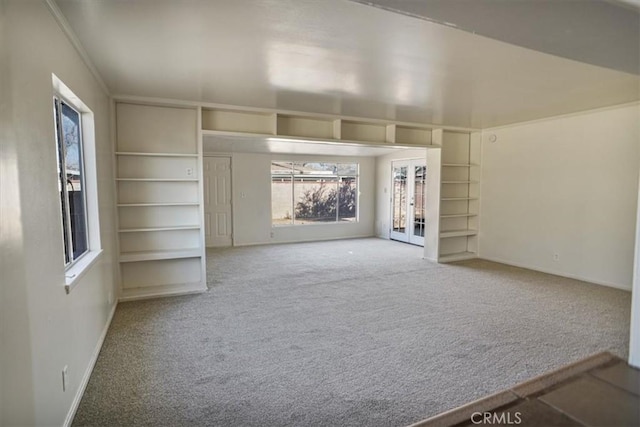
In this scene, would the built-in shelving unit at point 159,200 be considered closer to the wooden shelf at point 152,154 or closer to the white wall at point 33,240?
the wooden shelf at point 152,154

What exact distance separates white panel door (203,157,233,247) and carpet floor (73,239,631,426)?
273cm

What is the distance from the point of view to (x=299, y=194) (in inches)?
339

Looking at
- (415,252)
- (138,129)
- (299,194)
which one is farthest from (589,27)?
(299,194)

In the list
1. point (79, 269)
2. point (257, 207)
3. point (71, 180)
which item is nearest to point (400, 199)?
point (257, 207)

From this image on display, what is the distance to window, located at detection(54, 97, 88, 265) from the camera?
241 centimetres

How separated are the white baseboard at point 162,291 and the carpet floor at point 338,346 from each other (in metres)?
0.15

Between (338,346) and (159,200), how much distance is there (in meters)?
2.83

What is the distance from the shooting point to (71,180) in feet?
8.83

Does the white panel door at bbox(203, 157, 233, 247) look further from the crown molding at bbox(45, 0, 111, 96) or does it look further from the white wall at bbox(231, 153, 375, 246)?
the crown molding at bbox(45, 0, 111, 96)

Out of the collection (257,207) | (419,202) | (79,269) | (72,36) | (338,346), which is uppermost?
(72,36)

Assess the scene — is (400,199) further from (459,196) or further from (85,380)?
(85,380)

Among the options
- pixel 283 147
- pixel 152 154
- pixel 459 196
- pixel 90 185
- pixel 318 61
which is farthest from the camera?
pixel 283 147

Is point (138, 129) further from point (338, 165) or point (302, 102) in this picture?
point (338, 165)

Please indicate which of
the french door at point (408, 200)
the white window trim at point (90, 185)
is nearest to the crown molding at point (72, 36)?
the white window trim at point (90, 185)
